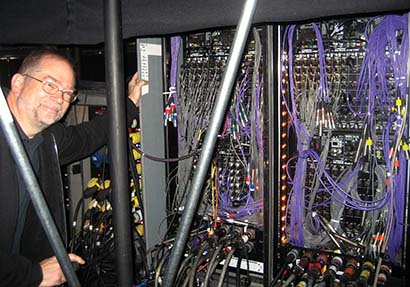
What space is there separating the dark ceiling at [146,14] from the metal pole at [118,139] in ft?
1.06

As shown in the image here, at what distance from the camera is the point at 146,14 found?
1284 mm

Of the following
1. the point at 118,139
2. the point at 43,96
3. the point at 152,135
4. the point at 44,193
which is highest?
the point at 43,96

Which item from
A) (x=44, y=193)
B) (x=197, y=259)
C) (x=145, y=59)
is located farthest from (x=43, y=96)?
(x=197, y=259)

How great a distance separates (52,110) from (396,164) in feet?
6.00

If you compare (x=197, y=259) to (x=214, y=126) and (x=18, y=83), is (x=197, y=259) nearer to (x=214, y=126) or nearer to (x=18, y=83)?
(x=18, y=83)

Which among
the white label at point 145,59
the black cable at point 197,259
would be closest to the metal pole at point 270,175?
the black cable at point 197,259

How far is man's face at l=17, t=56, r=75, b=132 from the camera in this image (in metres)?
1.92

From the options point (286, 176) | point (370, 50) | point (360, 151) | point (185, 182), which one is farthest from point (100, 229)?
point (370, 50)

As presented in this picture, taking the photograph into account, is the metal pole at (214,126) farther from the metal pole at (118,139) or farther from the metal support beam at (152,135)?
the metal support beam at (152,135)

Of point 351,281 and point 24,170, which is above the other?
point 24,170

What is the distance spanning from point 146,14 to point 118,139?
53 cm

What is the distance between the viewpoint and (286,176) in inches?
93.2

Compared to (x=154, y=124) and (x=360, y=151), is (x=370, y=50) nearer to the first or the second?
(x=360, y=151)

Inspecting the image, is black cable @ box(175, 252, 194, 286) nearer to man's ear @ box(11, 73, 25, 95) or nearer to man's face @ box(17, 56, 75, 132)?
man's face @ box(17, 56, 75, 132)
